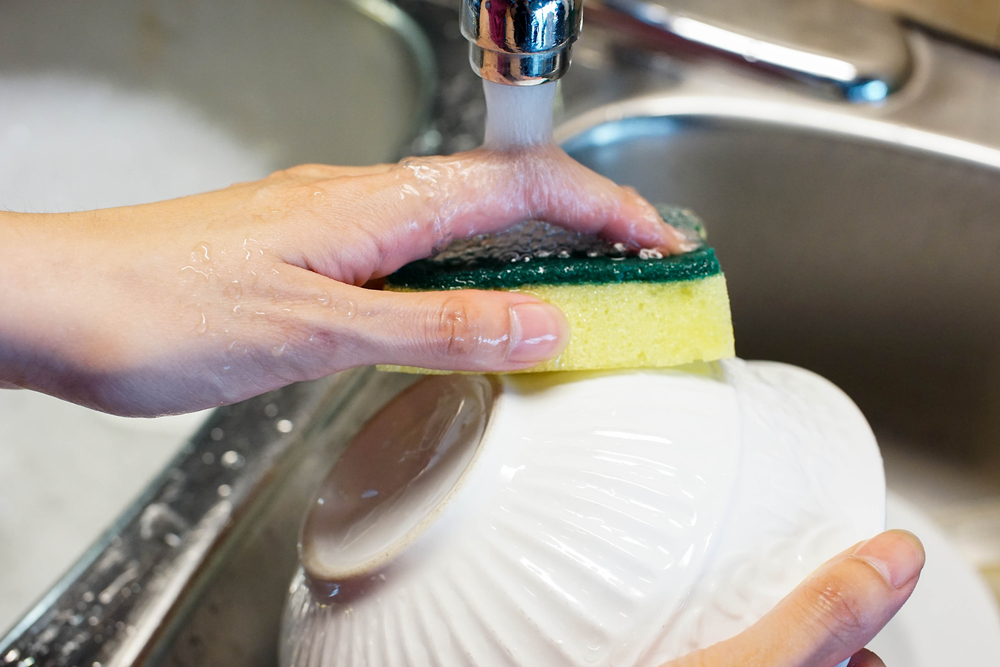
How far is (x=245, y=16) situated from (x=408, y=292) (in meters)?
0.77

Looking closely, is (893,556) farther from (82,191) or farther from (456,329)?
(82,191)

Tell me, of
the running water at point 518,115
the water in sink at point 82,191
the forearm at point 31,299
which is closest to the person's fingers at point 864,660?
the running water at point 518,115

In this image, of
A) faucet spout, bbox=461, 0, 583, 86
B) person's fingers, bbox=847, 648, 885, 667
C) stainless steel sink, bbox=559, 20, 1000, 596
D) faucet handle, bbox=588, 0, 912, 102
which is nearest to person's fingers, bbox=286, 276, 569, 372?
faucet spout, bbox=461, 0, 583, 86

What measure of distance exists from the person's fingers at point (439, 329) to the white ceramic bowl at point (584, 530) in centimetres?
3

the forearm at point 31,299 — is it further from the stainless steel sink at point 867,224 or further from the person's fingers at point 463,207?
the stainless steel sink at point 867,224

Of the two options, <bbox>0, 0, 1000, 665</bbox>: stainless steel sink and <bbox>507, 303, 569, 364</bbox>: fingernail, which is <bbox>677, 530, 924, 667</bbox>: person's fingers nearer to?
<bbox>507, 303, 569, 364</bbox>: fingernail

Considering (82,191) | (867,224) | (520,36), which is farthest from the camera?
(82,191)

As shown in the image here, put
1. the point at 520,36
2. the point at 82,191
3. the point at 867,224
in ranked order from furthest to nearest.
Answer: the point at 82,191 < the point at 867,224 < the point at 520,36

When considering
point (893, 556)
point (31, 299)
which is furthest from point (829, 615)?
point (31, 299)

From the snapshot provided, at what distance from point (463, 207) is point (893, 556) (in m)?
0.28

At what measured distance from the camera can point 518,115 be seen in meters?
0.38

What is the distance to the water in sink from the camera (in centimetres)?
87

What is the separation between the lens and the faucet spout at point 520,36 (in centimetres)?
32

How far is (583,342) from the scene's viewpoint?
15.1 inches
